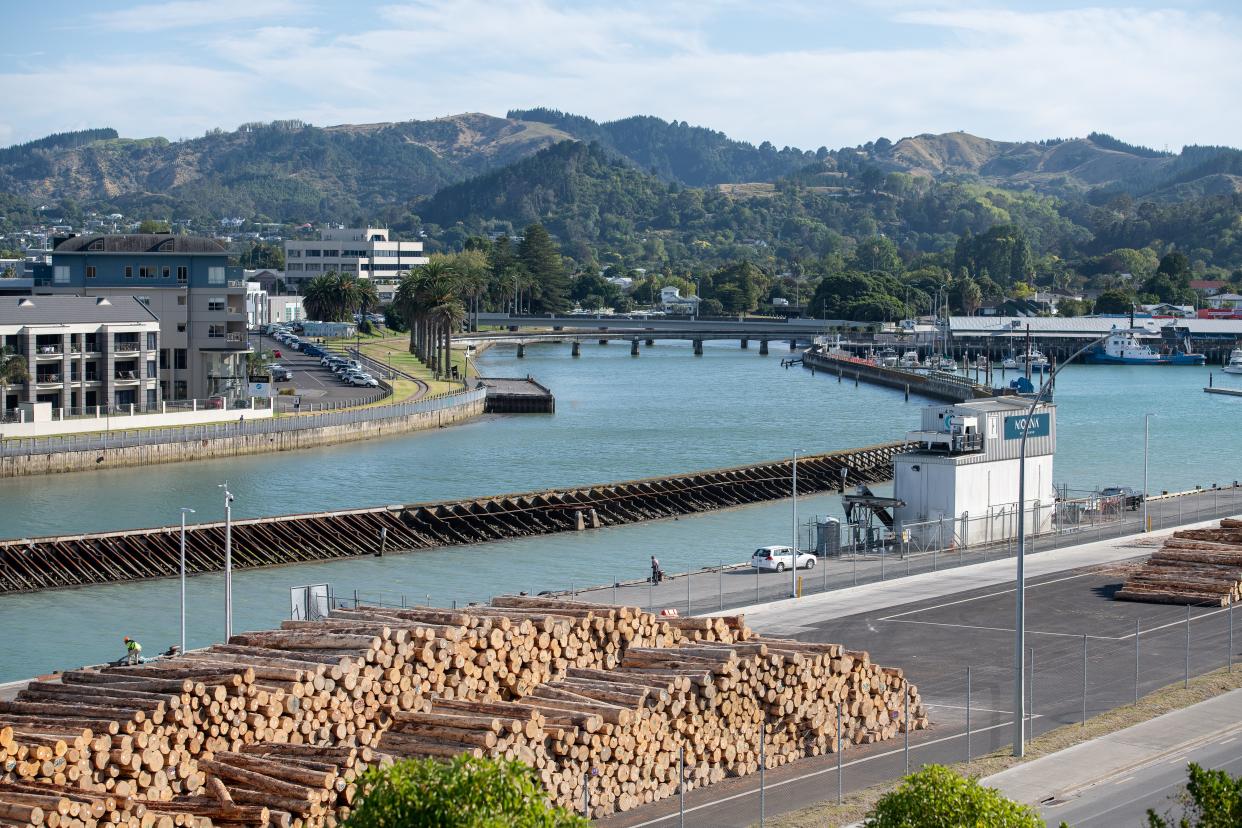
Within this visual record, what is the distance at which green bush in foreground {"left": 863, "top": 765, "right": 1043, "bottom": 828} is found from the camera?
16.2 metres

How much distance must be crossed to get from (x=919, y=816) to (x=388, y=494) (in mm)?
56016

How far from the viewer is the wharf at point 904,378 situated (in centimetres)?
13825

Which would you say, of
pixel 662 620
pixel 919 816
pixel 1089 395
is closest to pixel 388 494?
pixel 662 620

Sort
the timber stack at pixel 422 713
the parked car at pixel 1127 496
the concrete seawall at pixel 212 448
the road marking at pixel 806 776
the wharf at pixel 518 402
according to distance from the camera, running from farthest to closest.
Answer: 1. the wharf at pixel 518 402
2. the concrete seawall at pixel 212 448
3. the parked car at pixel 1127 496
4. the road marking at pixel 806 776
5. the timber stack at pixel 422 713

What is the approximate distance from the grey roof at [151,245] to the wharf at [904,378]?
60182 millimetres

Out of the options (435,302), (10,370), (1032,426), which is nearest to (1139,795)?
(1032,426)

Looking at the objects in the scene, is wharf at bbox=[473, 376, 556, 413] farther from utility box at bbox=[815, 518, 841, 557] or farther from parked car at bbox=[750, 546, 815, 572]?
parked car at bbox=[750, 546, 815, 572]

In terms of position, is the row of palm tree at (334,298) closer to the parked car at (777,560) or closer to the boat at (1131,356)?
the boat at (1131,356)

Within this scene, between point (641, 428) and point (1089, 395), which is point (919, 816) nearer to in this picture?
point (641, 428)

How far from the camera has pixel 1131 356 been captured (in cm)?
19425

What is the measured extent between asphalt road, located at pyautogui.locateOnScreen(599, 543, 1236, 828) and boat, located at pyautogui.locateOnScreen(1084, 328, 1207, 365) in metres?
157

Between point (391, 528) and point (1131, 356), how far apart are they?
153m

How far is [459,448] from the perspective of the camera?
301ft

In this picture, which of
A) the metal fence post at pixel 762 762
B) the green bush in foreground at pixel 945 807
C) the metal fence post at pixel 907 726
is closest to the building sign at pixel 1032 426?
the metal fence post at pixel 907 726
